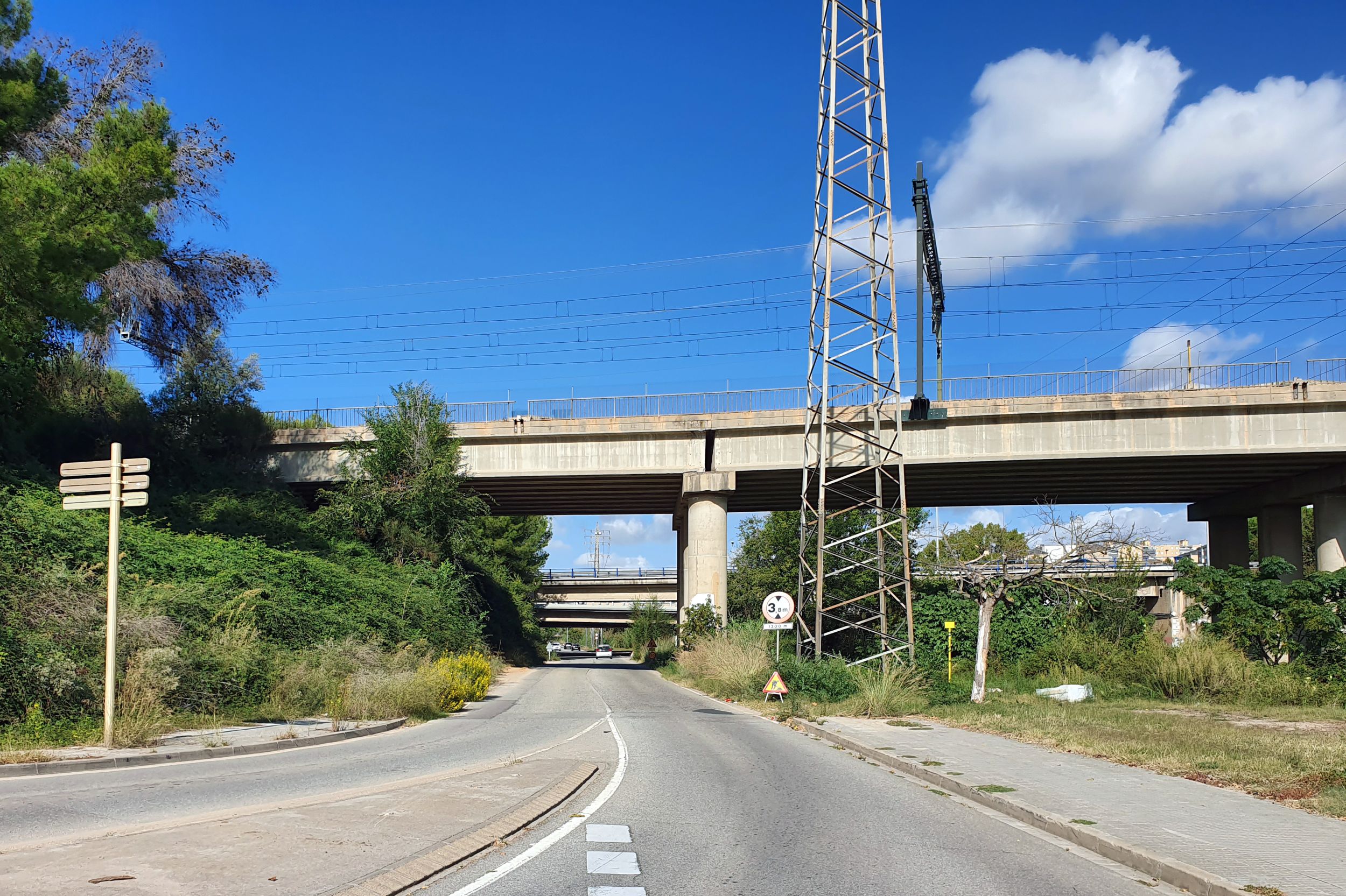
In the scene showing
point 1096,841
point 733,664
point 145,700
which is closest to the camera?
point 1096,841

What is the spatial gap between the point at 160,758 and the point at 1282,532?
4348 cm

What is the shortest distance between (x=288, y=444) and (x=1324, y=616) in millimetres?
39762

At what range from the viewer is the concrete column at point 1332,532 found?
37.8m

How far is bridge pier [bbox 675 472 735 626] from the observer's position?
41250 millimetres

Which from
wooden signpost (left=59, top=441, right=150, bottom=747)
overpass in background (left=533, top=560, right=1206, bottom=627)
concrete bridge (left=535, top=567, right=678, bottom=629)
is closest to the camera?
wooden signpost (left=59, top=441, right=150, bottom=747)

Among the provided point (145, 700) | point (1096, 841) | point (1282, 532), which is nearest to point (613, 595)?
point (1282, 532)

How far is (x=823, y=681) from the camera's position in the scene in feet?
83.6

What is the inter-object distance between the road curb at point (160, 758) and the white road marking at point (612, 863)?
7952mm

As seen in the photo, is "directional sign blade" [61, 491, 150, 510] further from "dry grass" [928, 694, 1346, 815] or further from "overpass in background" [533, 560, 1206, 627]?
"overpass in background" [533, 560, 1206, 627]

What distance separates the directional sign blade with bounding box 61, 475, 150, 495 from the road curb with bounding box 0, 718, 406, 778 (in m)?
3.52

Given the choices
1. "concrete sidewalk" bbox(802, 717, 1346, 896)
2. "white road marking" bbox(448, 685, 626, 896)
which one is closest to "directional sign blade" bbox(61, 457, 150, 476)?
"white road marking" bbox(448, 685, 626, 896)

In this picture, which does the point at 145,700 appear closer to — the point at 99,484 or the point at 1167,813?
the point at 99,484

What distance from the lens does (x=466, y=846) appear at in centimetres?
774

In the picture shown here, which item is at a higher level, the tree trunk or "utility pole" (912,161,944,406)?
"utility pole" (912,161,944,406)
